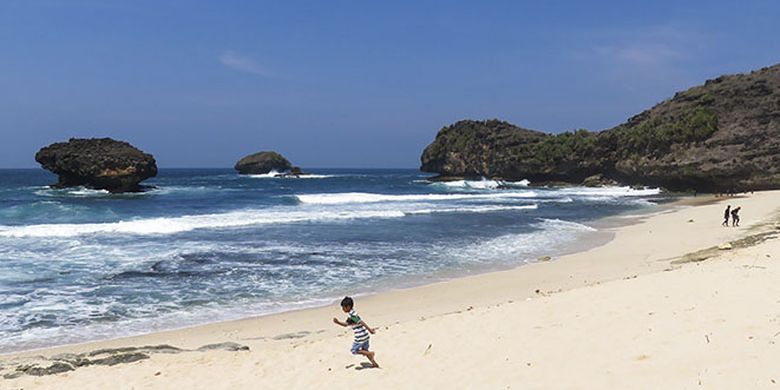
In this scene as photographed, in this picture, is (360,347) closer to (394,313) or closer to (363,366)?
(363,366)

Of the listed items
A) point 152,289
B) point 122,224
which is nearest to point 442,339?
point 152,289

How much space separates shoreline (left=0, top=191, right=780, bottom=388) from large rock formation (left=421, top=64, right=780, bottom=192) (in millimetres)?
33076

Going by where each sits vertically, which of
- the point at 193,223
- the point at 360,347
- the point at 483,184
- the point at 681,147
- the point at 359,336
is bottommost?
the point at 193,223

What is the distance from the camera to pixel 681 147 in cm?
5284

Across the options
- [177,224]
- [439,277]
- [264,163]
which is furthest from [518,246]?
[264,163]

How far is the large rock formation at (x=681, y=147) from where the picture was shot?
153ft

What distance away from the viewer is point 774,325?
252 inches

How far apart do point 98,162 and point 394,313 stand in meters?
47.4

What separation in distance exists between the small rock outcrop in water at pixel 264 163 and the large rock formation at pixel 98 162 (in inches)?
2777

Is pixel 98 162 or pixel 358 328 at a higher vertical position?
pixel 98 162

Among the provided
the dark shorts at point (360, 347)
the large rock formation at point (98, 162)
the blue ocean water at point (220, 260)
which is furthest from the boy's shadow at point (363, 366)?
the large rock formation at point (98, 162)

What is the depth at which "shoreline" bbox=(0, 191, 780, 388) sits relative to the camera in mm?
7500

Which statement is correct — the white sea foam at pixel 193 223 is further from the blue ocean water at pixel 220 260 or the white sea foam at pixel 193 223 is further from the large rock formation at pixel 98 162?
the large rock formation at pixel 98 162

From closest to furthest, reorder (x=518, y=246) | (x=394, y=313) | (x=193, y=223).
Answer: (x=394, y=313) → (x=518, y=246) → (x=193, y=223)
